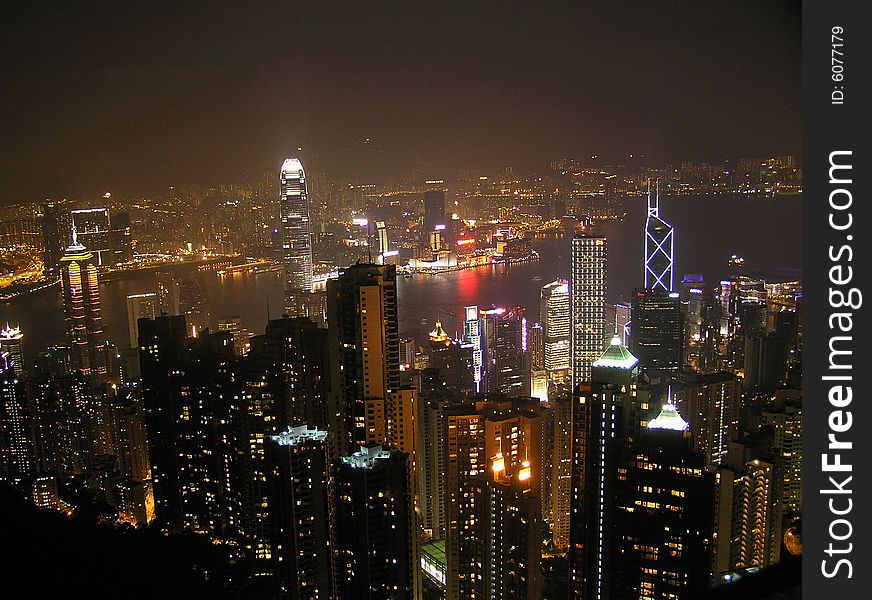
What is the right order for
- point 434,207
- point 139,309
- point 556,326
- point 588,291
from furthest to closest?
1. point 556,326
2. point 588,291
3. point 434,207
4. point 139,309

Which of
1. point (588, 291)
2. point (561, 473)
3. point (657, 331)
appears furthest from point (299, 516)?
point (588, 291)

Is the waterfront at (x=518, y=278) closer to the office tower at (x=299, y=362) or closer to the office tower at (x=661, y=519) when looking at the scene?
the office tower at (x=299, y=362)

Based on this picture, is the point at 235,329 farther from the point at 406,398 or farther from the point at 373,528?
the point at 373,528

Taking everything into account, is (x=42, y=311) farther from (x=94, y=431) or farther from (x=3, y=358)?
(x=94, y=431)

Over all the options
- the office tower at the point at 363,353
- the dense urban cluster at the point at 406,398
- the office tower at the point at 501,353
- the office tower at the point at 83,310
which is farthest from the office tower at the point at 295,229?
the office tower at the point at 501,353

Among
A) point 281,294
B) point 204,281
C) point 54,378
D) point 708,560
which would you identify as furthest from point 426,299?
point 708,560
